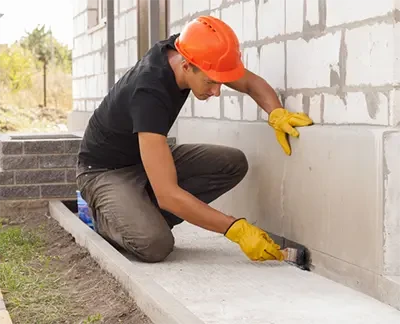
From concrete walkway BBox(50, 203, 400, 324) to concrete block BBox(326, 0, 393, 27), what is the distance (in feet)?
4.33

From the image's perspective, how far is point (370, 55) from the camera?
359cm

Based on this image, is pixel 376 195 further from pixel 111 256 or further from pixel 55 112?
pixel 55 112

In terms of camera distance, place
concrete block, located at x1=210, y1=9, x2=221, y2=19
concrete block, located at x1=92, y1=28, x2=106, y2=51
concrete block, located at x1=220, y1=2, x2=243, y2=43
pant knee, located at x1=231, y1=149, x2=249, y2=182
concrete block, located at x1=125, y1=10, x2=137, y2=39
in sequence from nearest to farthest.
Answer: pant knee, located at x1=231, y1=149, x2=249, y2=182 → concrete block, located at x1=220, y1=2, x2=243, y2=43 → concrete block, located at x1=210, y1=9, x2=221, y2=19 → concrete block, located at x1=125, y1=10, x2=137, y2=39 → concrete block, located at x1=92, y1=28, x2=106, y2=51

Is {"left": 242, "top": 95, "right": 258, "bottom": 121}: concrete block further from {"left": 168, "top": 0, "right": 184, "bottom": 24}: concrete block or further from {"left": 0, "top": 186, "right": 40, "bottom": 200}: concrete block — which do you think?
{"left": 0, "top": 186, "right": 40, "bottom": 200}: concrete block

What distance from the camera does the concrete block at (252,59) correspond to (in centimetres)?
503

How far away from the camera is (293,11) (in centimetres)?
442

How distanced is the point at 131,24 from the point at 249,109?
3926 mm

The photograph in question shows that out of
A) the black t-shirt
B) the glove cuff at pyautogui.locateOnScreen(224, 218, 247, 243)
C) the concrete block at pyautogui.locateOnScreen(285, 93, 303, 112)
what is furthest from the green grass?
the concrete block at pyautogui.locateOnScreen(285, 93, 303, 112)

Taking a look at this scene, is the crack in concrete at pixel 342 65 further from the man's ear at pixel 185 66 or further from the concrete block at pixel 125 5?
the concrete block at pixel 125 5

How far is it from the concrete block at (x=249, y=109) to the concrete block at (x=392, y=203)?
1667 millimetres

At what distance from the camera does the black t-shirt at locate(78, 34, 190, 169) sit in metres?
4.11

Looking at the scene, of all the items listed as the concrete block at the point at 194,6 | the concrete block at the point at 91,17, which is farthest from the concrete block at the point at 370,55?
the concrete block at the point at 91,17

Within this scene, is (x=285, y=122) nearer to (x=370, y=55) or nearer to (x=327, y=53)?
(x=327, y=53)

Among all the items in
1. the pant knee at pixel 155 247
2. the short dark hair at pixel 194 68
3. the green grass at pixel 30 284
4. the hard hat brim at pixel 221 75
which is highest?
the short dark hair at pixel 194 68
